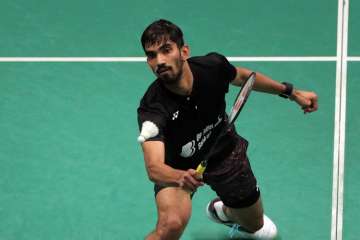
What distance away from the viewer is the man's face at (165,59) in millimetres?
3959

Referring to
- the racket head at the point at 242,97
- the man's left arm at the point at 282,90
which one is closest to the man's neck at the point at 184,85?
the racket head at the point at 242,97

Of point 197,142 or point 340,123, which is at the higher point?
point 340,123

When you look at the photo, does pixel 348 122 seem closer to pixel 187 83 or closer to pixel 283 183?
pixel 283 183

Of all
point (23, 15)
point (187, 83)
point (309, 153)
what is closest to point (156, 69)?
point (187, 83)

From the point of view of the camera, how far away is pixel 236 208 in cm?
476

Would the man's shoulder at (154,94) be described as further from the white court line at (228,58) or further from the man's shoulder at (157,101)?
the white court line at (228,58)

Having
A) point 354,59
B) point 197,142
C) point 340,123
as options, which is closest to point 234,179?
point 197,142

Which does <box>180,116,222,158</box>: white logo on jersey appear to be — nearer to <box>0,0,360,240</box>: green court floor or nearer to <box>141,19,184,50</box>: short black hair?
<box>141,19,184,50</box>: short black hair

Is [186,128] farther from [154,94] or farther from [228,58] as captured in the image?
[228,58]

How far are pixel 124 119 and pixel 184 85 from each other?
2120 millimetres

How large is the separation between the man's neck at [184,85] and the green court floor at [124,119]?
146 cm

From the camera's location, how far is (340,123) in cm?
596

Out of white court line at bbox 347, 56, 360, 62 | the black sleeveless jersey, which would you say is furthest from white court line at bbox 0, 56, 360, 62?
the black sleeveless jersey

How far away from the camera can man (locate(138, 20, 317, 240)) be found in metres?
3.98
